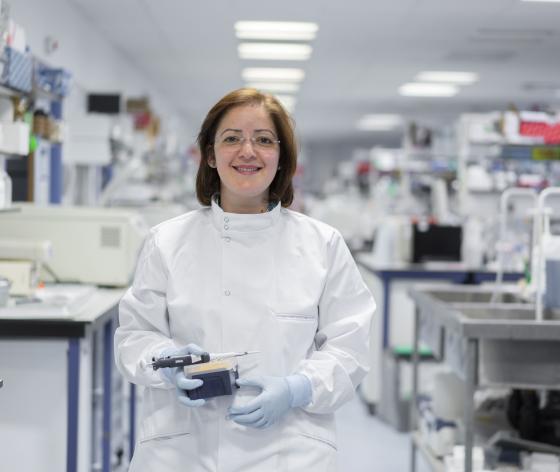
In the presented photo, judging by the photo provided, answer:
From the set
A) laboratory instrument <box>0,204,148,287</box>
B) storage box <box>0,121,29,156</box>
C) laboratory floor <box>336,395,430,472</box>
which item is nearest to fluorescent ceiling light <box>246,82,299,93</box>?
laboratory floor <box>336,395,430,472</box>

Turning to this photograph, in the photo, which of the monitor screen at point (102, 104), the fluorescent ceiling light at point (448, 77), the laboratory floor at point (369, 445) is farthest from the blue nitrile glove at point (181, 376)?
the fluorescent ceiling light at point (448, 77)

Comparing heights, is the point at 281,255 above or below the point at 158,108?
below

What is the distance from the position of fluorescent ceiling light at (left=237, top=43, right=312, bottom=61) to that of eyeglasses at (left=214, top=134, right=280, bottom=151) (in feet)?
18.1

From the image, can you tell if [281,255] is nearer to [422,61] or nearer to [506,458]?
[506,458]

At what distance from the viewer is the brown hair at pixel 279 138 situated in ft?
6.44

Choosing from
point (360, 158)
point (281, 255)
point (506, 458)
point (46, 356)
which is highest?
point (360, 158)

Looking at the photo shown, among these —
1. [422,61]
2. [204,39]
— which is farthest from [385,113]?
[204,39]

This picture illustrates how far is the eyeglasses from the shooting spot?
1.94 metres

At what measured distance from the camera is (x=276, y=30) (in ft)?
21.7

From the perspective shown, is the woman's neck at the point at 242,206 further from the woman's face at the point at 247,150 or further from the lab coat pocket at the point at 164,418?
the lab coat pocket at the point at 164,418

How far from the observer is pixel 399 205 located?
10992 millimetres

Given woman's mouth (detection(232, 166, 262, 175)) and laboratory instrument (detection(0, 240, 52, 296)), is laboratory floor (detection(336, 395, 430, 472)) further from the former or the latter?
woman's mouth (detection(232, 166, 262, 175))

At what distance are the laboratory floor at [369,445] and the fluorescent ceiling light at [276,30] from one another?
123 inches

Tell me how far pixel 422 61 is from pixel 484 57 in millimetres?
625
